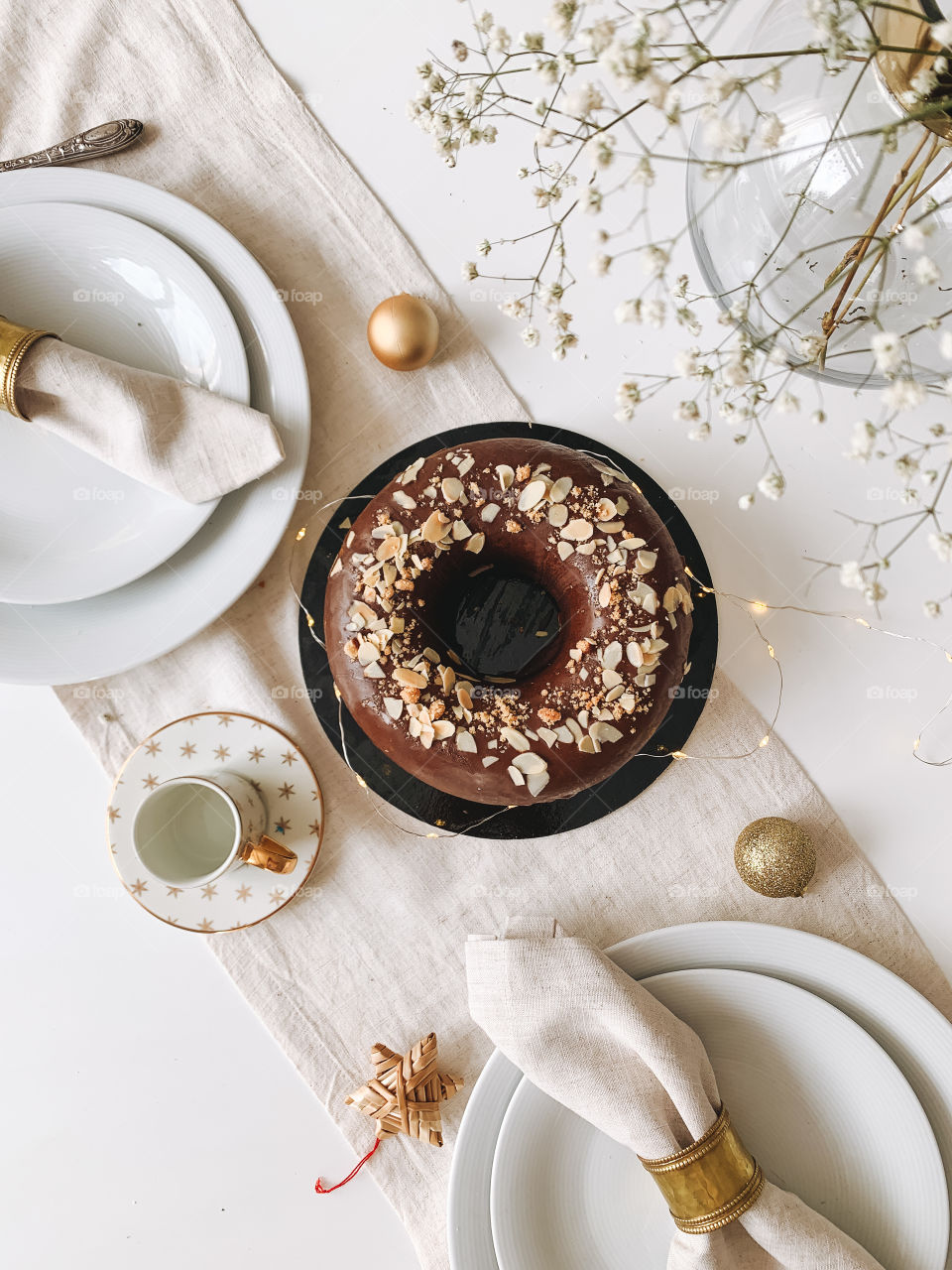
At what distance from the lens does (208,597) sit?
3.59 feet

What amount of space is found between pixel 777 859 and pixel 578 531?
18.1 inches

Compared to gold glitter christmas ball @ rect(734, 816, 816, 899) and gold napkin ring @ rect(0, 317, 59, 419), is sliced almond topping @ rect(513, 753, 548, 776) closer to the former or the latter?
gold glitter christmas ball @ rect(734, 816, 816, 899)

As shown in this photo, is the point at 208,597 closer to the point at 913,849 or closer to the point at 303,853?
the point at 303,853

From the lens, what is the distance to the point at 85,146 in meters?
1.14

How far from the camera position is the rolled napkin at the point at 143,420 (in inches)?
41.2

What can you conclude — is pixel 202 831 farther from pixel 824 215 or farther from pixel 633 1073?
pixel 824 215

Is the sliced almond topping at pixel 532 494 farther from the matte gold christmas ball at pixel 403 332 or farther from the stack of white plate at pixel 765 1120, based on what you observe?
the stack of white plate at pixel 765 1120

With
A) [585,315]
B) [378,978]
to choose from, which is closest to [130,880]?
[378,978]

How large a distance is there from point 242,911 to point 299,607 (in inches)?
15.4

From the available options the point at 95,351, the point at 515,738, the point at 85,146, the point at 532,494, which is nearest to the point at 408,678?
the point at 515,738

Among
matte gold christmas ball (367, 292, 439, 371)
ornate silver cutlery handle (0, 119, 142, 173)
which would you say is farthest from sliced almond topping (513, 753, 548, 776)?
ornate silver cutlery handle (0, 119, 142, 173)

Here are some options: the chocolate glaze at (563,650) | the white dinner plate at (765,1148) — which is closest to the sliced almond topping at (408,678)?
the chocolate glaze at (563,650)

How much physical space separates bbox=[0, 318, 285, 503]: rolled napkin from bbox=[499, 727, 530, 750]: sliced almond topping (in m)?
0.43

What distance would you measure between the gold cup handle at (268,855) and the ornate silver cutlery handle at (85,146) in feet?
2.97
